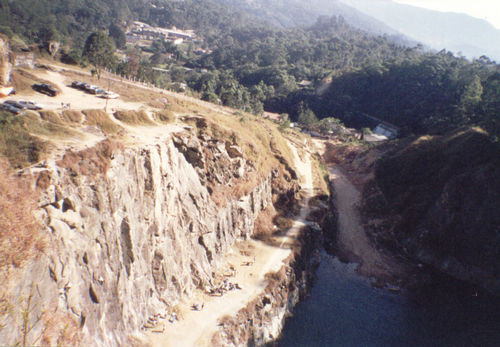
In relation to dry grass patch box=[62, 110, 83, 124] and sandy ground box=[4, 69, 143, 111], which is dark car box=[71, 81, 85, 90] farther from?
dry grass patch box=[62, 110, 83, 124]

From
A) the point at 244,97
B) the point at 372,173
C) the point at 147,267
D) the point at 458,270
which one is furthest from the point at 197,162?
the point at 244,97

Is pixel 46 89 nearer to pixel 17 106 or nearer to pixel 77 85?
pixel 77 85

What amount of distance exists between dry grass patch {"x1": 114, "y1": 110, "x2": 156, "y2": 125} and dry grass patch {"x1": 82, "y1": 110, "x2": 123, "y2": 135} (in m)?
2.16

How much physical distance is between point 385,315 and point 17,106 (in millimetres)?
44786

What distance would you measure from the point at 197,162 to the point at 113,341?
64.8ft

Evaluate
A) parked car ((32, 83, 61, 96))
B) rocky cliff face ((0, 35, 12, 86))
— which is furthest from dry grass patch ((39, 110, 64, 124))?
rocky cliff face ((0, 35, 12, 86))

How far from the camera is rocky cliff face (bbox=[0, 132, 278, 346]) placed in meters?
18.3

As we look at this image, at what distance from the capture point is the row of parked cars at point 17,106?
25953 millimetres

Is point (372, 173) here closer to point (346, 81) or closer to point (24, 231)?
point (24, 231)

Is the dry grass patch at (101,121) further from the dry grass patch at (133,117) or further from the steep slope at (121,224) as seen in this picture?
the dry grass patch at (133,117)

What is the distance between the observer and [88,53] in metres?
53.6

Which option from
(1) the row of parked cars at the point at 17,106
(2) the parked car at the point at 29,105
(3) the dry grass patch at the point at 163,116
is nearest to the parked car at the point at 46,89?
(1) the row of parked cars at the point at 17,106

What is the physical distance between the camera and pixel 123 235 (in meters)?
23.9

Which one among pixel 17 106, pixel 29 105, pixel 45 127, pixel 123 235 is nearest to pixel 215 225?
pixel 123 235
